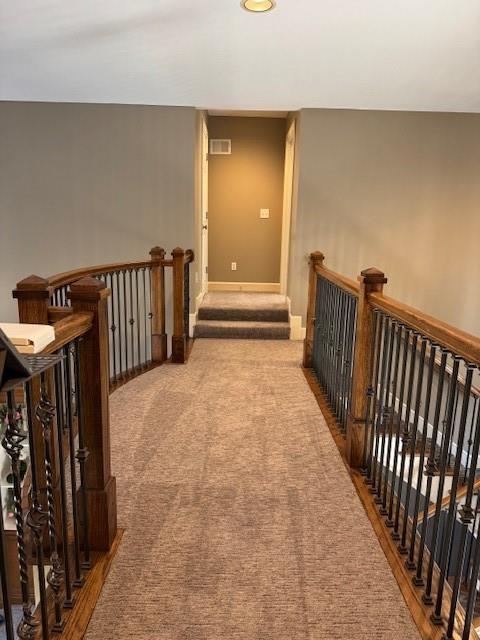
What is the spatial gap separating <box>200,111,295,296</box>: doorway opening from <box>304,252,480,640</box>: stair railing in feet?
9.96

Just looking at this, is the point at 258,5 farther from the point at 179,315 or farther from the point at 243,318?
the point at 243,318

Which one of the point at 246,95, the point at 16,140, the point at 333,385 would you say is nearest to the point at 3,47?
the point at 16,140

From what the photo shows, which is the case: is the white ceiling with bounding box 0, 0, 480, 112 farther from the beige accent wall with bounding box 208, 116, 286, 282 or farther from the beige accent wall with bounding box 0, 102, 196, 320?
the beige accent wall with bounding box 208, 116, 286, 282

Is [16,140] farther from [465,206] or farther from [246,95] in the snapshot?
[465,206]

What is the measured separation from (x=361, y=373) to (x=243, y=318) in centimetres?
333

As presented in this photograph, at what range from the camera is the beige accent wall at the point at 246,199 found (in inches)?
268

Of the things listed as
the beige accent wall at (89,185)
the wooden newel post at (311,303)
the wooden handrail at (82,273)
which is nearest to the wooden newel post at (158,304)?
the wooden handrail at (82,273)

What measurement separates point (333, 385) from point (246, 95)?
129 inches

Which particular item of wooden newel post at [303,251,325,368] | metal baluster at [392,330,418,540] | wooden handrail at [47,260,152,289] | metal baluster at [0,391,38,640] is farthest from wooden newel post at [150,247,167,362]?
metal baluster at [0,391,38,640]

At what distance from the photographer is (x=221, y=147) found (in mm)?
6844

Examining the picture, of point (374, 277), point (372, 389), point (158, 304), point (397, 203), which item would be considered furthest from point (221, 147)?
point (372, 389)

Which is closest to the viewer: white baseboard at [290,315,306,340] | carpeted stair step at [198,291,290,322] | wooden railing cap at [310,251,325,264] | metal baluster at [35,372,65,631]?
metal baluster at [35,372,65,631]

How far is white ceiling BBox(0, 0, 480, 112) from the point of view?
347cm

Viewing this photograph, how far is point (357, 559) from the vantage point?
1873mm
